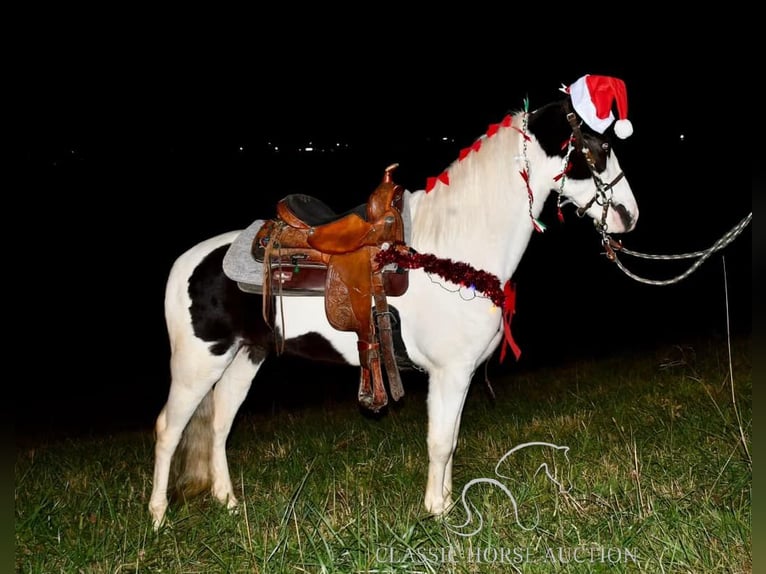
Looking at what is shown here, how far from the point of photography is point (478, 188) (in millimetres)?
3502

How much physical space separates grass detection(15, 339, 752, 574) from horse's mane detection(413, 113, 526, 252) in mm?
1383

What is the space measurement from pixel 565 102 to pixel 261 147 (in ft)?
147

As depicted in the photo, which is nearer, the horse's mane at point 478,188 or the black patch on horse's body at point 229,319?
the horse's mane at point 478,188

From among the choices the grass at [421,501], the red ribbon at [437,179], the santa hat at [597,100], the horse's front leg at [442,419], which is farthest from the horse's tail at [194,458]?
the santa hat at [597,100]

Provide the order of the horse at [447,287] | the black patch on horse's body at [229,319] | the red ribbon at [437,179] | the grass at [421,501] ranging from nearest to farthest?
the grass at [421,501], the horse at [447,287], the red ribbon at [437,179], the black patch on horse's body at [229,319]

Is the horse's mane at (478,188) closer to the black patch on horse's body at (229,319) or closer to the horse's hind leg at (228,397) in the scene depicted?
the black patch on horse's body at (229,319)

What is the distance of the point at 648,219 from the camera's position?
22.7 meters

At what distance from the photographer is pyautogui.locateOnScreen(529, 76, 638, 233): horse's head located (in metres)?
3.29

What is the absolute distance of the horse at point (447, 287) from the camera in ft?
11.1

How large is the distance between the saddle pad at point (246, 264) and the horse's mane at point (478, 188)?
0.11m

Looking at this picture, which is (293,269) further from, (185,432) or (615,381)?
(615,381)

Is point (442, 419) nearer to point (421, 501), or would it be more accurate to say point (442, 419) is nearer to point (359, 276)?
point (421, 501)

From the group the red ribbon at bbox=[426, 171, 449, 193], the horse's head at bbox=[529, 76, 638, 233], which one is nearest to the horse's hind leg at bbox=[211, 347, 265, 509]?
the red ribbon at bbox=[426, 171, 449, 193]

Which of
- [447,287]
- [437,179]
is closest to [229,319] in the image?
[447,287]
